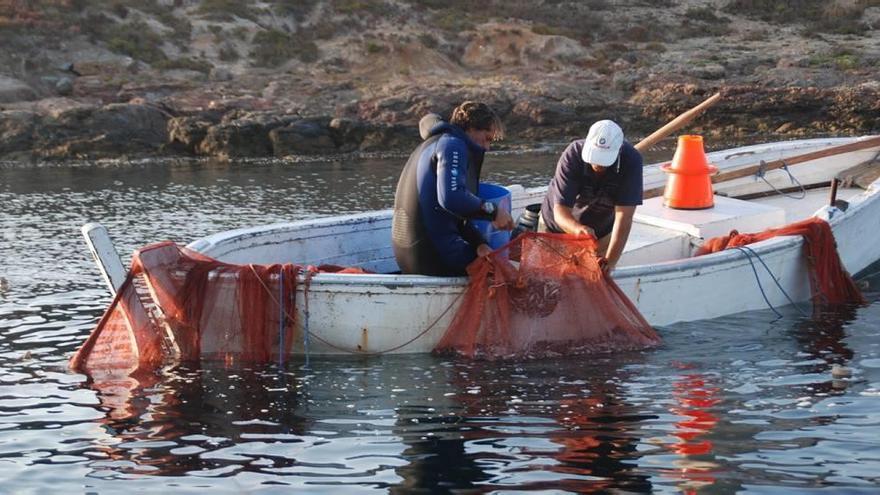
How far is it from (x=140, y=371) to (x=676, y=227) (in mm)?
5144

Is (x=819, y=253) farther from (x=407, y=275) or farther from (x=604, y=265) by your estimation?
(x=407, y=275)

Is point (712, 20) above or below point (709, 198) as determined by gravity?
above

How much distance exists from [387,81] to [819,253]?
22629 millimetres

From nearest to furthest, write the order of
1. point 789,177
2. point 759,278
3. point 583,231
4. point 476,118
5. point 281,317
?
point 476,118 → point 281,317 → point 583,231 → point 759,278 → point 789,177

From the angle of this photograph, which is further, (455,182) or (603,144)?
(603,144)

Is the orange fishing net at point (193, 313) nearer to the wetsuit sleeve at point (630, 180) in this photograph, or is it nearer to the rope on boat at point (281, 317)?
the rope on boat at point (281, 317)

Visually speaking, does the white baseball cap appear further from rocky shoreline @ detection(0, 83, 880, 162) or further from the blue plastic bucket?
rocky shoreline @ detection(0, 83, 880, 162)

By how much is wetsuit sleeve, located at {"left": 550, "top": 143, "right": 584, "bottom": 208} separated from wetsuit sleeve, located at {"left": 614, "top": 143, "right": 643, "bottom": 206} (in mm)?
366

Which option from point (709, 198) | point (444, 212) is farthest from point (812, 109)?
point (444, 212)

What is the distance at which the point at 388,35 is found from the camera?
1396 inches

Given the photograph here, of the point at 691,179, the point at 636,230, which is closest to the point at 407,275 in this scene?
the point at 636,230

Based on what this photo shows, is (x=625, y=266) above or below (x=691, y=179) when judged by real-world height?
below

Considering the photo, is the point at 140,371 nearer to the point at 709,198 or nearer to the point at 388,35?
the point at 709,198

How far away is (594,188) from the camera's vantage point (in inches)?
384
